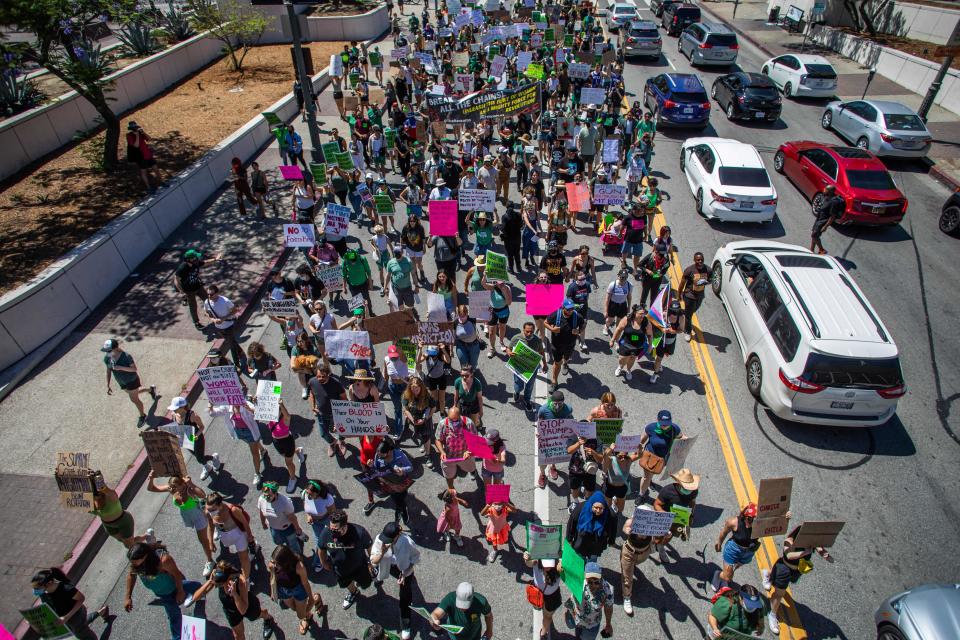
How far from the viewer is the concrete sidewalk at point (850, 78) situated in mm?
18766

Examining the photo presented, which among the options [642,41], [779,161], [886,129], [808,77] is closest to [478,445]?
[779,161]

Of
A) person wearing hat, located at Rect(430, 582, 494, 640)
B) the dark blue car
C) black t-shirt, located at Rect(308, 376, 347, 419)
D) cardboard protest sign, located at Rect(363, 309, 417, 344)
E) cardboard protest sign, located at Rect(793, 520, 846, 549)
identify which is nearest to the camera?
person wearing hat, located at Rect(430, 582, 494, 640)

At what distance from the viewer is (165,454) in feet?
24.7

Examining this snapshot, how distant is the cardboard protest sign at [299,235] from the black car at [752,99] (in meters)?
17.7

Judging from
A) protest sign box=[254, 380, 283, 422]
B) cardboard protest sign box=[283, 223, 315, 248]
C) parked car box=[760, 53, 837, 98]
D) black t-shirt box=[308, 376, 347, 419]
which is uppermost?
cardboard protest sign box=[283, 223, 315, 248]

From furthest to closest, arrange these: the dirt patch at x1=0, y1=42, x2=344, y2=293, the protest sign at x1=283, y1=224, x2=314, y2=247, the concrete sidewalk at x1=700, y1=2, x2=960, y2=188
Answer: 1. the concrete sidewalk at x1=700, y1=2, x2=960, y2=188
2. the dirt patch at x1=0, y1=42, x2=344, y2=293
3. the protest sign at x1=283, y1=224, x2=314, y2=247

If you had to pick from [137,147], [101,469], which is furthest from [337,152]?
[101,469]

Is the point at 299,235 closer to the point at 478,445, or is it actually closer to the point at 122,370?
the point at 122,370

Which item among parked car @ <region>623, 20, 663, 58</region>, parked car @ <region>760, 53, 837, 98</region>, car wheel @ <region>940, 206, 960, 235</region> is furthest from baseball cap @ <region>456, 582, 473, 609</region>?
parked car @ <region>623, 20, 663, 58</region>

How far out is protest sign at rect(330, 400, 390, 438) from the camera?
7961 millimetres

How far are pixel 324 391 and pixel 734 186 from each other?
1192 centimetres

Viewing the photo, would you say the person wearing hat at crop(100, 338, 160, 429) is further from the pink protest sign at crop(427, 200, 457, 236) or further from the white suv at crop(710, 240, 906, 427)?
the white suv at crop(710, 240, 906, 427)

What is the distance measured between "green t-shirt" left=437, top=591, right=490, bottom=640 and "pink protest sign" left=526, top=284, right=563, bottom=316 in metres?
5.31

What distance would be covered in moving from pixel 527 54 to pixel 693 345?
48.8 feet
